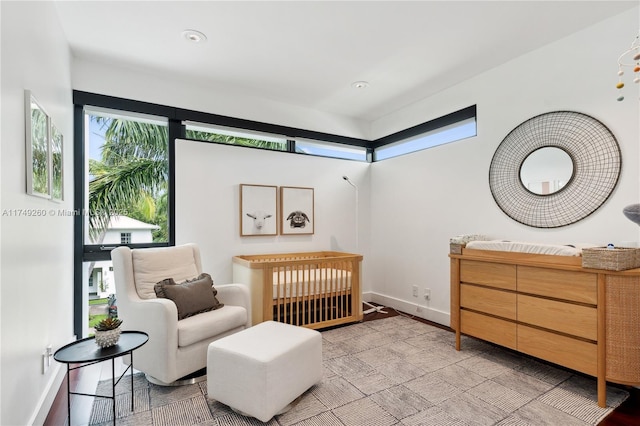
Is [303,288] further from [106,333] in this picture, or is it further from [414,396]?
[106,333]

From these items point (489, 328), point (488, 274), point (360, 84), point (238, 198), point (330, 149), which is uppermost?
point (360, 84)

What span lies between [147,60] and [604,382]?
430cm

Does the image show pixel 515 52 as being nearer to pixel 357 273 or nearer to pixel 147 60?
pixel 357 273

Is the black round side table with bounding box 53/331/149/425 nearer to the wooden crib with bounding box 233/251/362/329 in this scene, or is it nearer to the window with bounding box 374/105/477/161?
the wooden crib with bounding box 233/251/362/329

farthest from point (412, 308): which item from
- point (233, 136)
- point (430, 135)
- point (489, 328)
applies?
point (233, 136)

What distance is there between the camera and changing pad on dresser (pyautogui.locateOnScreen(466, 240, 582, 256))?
2.31 m

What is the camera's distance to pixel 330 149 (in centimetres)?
466

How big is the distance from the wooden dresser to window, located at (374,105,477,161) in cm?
146

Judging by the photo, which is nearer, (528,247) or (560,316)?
(560,316)

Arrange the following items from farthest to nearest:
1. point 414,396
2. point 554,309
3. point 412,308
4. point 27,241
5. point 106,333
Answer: point 412,308 < point 554,309 < point 414,396 < point 106,333 < point 27,241

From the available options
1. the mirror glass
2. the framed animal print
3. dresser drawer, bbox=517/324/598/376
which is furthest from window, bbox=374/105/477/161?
dresser drawer, bbox=517/324/598/376

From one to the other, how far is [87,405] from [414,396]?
210cm

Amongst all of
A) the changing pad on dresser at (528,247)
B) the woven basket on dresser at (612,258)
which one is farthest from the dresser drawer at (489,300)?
the woven basket on dresser at (612,258)

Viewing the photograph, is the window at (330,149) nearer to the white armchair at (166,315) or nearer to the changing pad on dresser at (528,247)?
the white armchair at (166,315)
